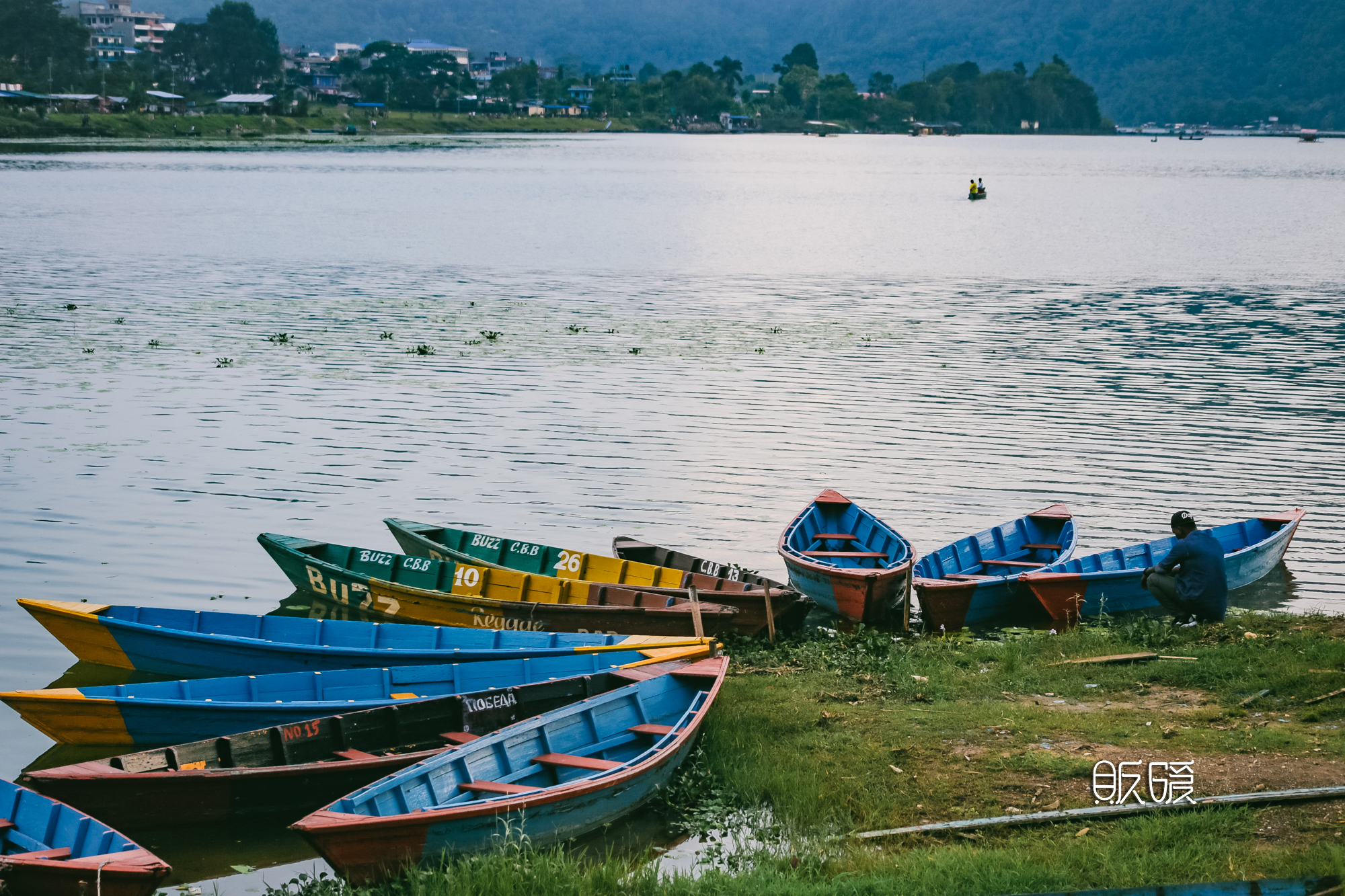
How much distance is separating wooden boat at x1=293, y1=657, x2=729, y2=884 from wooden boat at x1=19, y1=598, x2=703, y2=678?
124 cm

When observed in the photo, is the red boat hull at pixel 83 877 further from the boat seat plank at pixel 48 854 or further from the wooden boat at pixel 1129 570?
the wooden boat at pixel 1129 570

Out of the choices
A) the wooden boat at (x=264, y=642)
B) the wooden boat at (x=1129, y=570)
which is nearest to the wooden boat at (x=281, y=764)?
the wooden boat at (x=264, y=642)

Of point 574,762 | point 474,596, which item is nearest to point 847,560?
point 474,596

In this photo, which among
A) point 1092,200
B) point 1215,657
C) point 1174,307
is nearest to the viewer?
point 1215,657

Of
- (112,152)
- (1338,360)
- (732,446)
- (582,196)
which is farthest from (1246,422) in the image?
(112,152)

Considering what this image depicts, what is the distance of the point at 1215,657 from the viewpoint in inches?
606

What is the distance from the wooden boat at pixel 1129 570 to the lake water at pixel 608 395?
77 cm

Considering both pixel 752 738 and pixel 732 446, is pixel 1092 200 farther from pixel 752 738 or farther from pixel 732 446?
pixel 752 738

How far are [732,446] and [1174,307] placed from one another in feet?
96.5

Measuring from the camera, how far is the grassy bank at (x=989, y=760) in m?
10.3

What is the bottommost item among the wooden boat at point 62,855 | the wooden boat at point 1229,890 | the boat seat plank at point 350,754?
the boat seat plank at point 350,754

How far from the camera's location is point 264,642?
15094 mm

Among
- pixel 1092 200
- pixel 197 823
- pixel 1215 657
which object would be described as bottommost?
pixel 197 823

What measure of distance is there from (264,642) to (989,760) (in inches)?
340
